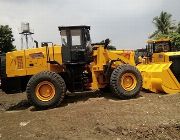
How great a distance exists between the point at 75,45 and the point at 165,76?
347 cm

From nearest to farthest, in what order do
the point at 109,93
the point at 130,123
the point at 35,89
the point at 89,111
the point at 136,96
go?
the point at 130,123
the point at 89,111
the point at 35,89
the point at 136,96
the point at 109,93

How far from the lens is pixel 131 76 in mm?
13453

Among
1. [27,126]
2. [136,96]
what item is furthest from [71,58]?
[27,126]

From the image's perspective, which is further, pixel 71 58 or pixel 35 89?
pixel 71 58

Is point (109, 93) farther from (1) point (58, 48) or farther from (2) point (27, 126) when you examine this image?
(2) point (27, 126)

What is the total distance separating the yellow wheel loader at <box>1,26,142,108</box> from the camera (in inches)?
497

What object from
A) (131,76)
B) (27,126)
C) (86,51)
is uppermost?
(86,51)

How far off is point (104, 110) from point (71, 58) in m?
3.12

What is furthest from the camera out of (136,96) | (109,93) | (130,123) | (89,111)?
(109,93)

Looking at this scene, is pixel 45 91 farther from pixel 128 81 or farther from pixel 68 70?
pixel 128 81

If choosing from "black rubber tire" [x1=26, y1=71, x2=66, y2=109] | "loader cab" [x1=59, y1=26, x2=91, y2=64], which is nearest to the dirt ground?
"black rubber tire" [x1=26, y1=71, x2=66, y2=109]

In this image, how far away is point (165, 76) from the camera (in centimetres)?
1400

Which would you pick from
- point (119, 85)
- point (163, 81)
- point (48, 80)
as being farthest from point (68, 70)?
point (163, 81)

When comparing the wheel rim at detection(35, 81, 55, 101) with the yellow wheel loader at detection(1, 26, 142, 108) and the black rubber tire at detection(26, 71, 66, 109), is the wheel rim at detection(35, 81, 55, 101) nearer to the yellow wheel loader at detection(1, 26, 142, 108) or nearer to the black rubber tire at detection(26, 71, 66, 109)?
the yellow wheel loader at detection(1, 26, 142, 108)
